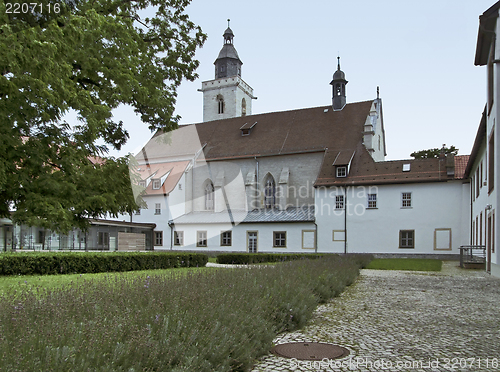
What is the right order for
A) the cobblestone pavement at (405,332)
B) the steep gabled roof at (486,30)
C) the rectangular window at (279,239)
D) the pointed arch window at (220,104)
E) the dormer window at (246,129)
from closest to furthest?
the cobblestone pavement at (405,332) < the steep gabled roof at (486,30) < the rectangular window at (279,239) < the dormer window at (246,129) < the pointed arch window at (220,104)

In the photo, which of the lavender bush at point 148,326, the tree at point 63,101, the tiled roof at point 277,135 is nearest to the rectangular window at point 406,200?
the tiled roof at point 277,135

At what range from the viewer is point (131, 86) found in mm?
12133

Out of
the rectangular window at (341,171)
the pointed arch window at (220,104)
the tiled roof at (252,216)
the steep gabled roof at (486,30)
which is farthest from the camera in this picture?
the pointed arch window at (220,104)

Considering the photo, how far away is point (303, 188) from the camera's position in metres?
37.9

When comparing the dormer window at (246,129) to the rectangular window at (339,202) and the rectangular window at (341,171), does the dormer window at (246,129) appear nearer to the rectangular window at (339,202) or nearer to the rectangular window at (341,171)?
the rectangular window at (341,171)

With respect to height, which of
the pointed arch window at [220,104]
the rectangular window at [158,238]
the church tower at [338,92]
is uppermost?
the pointed arch window at [220,104]

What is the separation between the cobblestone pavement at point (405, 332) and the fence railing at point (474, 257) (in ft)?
32.6

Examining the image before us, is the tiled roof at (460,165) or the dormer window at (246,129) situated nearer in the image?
the tiled roof at (460,165)

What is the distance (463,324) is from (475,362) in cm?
238

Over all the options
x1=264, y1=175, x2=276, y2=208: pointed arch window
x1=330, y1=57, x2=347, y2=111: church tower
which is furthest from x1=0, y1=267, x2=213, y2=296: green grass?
x1=330, y1=57, x2=347, y2=111: church tower

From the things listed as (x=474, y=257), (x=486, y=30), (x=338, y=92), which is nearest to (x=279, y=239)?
(x=338, y=92)

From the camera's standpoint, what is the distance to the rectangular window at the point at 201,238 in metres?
37.8

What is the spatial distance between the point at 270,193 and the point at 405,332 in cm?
3326

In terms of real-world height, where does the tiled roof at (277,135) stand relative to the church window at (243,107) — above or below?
below
